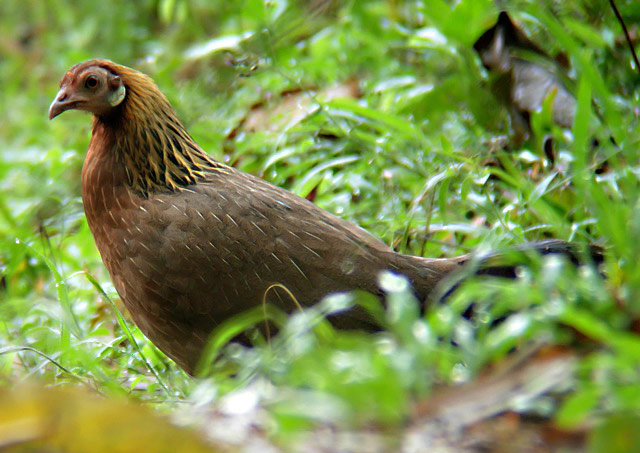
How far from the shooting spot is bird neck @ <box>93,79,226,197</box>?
330 cm

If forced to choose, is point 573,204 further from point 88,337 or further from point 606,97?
point 88,337

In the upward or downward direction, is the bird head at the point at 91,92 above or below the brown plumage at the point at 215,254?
above

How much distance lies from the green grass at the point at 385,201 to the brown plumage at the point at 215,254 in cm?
13

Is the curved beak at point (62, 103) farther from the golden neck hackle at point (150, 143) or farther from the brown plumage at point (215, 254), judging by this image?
the brown plumage at point (215, 254)

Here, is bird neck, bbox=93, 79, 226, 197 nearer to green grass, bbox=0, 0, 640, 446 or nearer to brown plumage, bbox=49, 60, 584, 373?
brown plumage, bbox=49, 60, 584, 373

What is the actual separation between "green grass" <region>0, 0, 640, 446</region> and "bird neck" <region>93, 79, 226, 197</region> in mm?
539

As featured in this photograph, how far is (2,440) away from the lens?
1464 mm

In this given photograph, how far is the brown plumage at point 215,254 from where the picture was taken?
2.95 m

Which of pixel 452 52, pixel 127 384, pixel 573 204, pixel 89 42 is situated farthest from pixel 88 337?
pixel 89 42

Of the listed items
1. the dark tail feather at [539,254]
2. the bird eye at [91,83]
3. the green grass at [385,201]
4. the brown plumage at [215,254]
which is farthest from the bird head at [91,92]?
the dark tail feather at [539,254]

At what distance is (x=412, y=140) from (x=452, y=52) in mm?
727

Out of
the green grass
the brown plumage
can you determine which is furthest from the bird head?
the green grass

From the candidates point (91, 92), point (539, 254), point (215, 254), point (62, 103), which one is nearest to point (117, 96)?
point (91, 92)

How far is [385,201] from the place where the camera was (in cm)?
393
